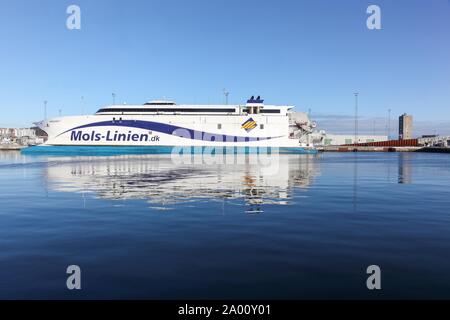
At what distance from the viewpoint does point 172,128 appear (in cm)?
8350

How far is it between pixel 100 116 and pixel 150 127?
41.6ft

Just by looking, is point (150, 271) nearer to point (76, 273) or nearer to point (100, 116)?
point (76, 273)

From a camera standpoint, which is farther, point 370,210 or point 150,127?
point 150,127

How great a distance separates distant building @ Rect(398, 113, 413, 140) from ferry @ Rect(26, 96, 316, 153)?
121 metres

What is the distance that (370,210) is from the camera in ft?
Answer: 50.4

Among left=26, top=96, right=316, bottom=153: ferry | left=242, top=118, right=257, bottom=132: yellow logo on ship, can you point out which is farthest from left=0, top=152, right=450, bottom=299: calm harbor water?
left=242, top=118, right=257, bottom=132: yellow logo on ship

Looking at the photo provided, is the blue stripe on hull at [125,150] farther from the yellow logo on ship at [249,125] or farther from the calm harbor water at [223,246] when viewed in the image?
the calm harbor water at [223,246]

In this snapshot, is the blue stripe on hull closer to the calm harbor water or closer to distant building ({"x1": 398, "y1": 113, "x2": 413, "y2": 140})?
the calm harbor water

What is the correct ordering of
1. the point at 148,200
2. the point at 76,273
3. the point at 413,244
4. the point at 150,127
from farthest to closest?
the point at 150,127 < the point at 148,200 < the point at 413,244 < the point at 76,273

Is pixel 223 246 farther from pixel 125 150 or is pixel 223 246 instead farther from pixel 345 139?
pixel 345 139

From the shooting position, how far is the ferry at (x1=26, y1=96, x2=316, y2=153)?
83.2 metres

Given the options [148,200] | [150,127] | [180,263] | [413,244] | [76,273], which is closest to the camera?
[76,273]

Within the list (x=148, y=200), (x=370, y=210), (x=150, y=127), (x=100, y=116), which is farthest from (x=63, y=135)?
(x=370, y=210)

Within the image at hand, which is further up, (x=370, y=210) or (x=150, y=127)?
(x=150, y=127)
